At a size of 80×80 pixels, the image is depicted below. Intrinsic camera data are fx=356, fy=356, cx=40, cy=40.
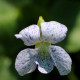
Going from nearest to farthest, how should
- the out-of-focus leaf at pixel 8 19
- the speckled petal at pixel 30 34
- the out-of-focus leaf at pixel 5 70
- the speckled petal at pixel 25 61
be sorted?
the speckled petal at pixel 30 34
the speckled petal at pixel 25 61
the out-of-focus leaf at pixel 5 70
the out-of-focus leaf at pixel 8 19

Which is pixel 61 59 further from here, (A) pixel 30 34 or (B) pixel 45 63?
(A) pixel 30 34

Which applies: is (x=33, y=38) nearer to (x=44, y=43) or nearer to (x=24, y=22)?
(x=44, y=43)

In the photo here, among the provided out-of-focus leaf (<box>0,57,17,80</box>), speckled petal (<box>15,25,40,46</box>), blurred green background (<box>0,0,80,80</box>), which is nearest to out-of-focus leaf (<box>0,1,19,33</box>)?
blurred green background (<box>0,0,80,80</box>)

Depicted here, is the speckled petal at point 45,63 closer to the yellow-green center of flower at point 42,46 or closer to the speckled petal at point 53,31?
the yellow-green center of flower at point 42,46

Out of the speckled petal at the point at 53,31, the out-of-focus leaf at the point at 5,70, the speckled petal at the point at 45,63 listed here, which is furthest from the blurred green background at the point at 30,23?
the speckled petal at the point at 53,31

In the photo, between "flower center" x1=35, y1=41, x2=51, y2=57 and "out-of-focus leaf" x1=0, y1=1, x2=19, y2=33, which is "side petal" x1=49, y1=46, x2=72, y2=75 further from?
"out-of-focus leaf" x1=0, y1=1, x2=19, y2=33

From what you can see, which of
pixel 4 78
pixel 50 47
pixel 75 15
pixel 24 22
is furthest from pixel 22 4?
pixel 50 47
